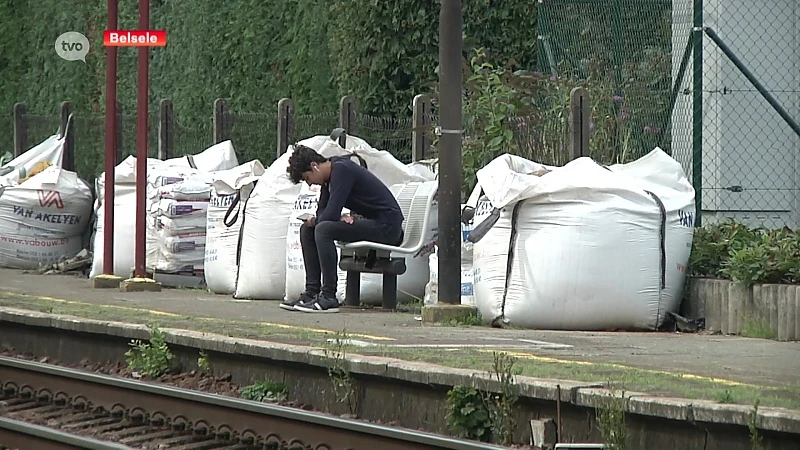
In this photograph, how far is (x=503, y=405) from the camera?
5758mm

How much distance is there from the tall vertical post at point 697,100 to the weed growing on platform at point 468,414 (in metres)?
3.57

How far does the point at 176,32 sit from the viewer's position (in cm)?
1806

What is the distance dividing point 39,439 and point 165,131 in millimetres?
8495

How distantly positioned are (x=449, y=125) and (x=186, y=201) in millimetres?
3910

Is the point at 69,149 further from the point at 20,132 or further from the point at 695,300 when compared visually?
the point at 695,300

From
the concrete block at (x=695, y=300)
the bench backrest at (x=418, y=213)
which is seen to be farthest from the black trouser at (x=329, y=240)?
the concrete block at (x=695, y=300)

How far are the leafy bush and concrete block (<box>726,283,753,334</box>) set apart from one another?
6 cm

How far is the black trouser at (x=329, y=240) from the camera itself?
945 cm

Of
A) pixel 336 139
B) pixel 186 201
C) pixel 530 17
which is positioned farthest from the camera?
pixel 530 17

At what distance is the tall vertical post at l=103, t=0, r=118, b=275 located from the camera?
39.2ft

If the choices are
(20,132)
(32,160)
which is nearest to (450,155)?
(32,160)

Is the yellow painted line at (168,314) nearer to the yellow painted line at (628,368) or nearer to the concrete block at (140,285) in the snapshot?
the concrete block at (140,285)

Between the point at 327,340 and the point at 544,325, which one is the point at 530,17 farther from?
the point at 327,340

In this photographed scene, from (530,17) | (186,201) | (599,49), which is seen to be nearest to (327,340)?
(599,49)
